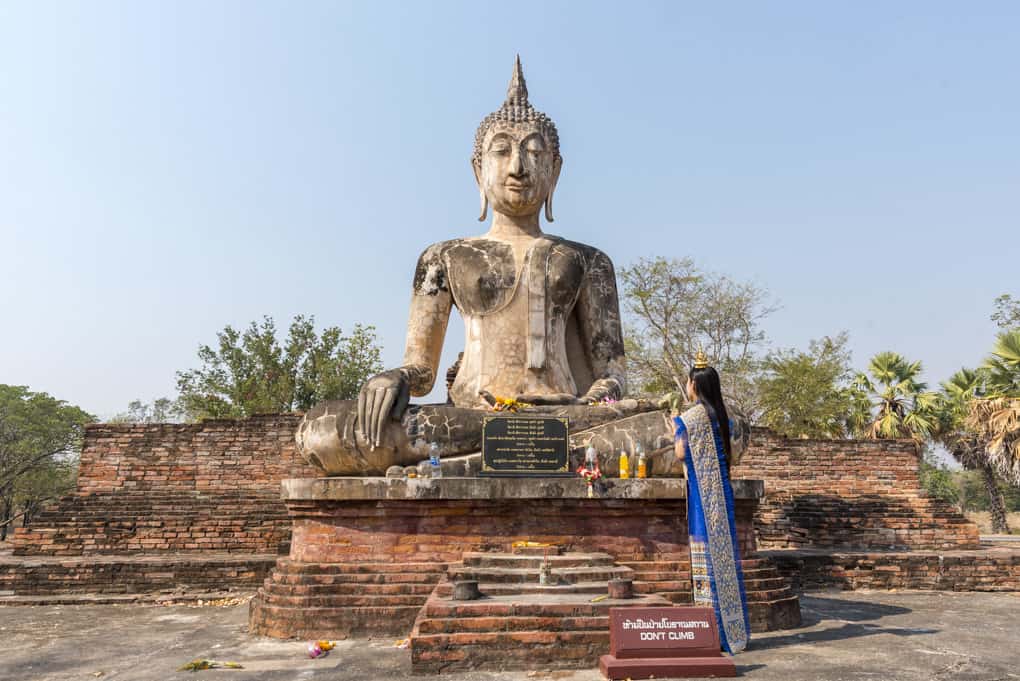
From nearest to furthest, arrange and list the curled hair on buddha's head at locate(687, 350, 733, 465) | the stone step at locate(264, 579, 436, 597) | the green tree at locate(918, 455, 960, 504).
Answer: the curled hair on buddha's head at locate(687, 350, 733, 465), the stone step at locate(264, 579, 436, 597), the green tree at locate(918, 455, 960, 504)

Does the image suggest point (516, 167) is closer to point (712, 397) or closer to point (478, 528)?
point (478, 528)

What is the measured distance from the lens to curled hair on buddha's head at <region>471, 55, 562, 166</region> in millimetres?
8648

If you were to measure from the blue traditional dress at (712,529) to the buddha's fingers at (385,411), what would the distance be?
105 inches

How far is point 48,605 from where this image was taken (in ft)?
28.0

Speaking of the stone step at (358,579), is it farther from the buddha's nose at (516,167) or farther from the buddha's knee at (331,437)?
the buddha's nose at (516,167)

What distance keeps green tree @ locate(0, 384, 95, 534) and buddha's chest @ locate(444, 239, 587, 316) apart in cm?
2264

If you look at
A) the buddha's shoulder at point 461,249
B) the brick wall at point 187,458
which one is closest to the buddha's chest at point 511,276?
the buddha's shoulder at point 461,249

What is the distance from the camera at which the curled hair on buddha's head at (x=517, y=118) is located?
865 centimetres

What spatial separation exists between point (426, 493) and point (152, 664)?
2.12 meters

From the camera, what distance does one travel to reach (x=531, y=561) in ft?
18.8

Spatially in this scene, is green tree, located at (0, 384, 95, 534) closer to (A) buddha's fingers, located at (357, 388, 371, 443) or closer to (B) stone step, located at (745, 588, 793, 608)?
(A) buddha's fingers, located at (357, 388, 371, 443)

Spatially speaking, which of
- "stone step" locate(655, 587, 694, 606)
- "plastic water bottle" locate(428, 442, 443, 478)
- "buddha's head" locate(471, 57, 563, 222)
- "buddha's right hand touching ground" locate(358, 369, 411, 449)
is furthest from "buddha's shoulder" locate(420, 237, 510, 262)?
"stone step" locate(655, 587, 694, 606)

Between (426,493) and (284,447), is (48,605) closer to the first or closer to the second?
(426,493)

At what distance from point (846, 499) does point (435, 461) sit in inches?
441
